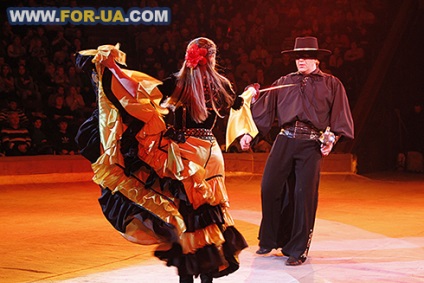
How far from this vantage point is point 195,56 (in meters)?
6.14

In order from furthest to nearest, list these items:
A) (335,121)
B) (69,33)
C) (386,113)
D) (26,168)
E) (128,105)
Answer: (69,33) < (386,113) < (26,168) < (335,121) < (128,105)

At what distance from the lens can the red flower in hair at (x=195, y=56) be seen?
6.14 metres

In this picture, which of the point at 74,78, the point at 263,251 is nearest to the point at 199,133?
the point at 263,251

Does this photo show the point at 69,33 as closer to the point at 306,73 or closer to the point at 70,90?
the point at 70,90

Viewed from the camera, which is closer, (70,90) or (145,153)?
(145,153)

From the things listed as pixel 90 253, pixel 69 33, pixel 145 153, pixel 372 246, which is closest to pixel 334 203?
pixel 372 246

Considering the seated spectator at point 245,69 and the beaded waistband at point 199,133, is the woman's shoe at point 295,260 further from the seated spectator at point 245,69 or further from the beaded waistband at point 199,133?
the seated spectator at point 245,69

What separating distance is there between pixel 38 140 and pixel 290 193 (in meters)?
7.69

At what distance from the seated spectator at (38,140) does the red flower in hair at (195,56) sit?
875 cm

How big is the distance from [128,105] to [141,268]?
1.84m

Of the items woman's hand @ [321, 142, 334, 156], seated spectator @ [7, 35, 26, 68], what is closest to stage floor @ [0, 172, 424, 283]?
woman's hand @ [321, 142, 334, 156]

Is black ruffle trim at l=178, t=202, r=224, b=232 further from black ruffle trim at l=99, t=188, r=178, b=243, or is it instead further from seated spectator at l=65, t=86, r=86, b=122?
seated spectator at l=65, t=86, r=86, b=122

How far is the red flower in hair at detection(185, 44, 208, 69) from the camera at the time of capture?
6141mm

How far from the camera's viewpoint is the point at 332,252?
7.91 metres
